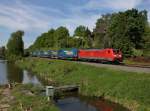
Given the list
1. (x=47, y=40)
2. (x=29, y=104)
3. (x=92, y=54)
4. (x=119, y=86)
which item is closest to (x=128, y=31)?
(x=92, y=54)

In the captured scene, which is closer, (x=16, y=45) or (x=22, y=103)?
(x=22, y=103)

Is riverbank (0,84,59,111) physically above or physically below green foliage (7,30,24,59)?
below

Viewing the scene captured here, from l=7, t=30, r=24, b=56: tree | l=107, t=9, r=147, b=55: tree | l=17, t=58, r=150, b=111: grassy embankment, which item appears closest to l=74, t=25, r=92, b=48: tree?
l=7, t=30, r=24, b=56: tree

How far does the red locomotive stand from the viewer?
50062 mm

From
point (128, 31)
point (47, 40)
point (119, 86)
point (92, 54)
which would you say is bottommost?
point (119, 86)

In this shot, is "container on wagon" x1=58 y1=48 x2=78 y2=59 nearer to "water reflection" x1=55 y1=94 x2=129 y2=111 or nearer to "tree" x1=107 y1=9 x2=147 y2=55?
"tree" x1=107 y1=9 x2=147 y2=55

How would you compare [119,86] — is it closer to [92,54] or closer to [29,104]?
[29,104]

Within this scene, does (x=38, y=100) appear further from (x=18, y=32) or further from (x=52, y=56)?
(x=18, y=32)

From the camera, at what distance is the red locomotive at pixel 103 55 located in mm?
50062

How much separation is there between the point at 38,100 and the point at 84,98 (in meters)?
7.84

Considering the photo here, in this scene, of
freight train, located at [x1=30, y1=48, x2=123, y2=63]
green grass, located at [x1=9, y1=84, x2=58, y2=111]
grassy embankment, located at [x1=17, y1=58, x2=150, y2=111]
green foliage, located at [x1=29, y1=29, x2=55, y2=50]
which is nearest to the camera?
green grass, located at [x1=9, y1=84, x2=58, y2=111]

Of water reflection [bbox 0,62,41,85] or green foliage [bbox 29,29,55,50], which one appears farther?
green foliage [bbox 29,29,55,50]

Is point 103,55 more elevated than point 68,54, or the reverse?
point 68,54

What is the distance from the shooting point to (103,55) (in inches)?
2104
